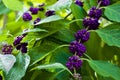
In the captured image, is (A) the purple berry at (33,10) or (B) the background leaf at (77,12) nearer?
(B) the background leaf at (77,12)

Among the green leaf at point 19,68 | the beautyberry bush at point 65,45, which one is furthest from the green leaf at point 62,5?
the green leaf at point 19,68

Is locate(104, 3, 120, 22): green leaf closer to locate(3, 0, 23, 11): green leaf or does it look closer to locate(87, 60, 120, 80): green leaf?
locate(87, 60, 120, 80): green leaf

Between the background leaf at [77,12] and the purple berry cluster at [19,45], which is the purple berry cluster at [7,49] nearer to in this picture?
the purple berry cluster at [19,45]

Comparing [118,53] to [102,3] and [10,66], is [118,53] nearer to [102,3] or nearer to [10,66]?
[102,3]

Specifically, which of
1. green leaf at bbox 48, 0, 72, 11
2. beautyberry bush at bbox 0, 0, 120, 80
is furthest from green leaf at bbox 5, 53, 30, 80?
green leaf at bbox 48, 0, 72, 11

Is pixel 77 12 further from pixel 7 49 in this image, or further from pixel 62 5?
pixel 7 49

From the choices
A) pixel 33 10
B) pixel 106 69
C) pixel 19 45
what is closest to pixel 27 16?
pixel 33 10
